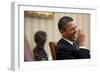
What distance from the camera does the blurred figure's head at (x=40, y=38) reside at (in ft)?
4.34

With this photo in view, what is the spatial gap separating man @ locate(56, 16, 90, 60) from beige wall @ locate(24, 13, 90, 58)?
0.03 metres

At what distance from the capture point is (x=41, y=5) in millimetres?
1316

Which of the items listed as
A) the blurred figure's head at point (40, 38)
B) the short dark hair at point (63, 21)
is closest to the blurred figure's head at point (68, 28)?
the short dark hair at point (63, 21)

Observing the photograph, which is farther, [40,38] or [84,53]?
[84,53]

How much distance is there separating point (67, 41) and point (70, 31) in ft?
0.21

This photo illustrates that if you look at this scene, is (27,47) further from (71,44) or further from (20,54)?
(71,44)

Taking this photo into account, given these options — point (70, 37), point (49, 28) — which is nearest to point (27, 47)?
point (49, 28)

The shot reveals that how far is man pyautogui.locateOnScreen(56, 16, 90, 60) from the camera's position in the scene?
4.52 ft

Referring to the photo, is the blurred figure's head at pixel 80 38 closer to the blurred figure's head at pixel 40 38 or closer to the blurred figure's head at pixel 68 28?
the blurred figure's head at pixel 68 28

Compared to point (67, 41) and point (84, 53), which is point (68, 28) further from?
point (84, 53)

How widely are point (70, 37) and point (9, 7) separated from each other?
1.34ft

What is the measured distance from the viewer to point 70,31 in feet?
4.59

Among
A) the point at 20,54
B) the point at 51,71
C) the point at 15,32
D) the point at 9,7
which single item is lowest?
the point at 51,71

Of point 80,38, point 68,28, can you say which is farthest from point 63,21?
point 80,38
